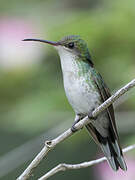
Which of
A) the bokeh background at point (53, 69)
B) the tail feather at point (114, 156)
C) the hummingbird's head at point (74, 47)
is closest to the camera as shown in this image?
the tail feather at point (114, 156)

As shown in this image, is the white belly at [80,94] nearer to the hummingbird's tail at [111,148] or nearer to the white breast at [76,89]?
the white breast at [76,89]

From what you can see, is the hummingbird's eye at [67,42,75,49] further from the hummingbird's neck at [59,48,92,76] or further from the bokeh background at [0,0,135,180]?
the bokeh background at [0,0,135,180]

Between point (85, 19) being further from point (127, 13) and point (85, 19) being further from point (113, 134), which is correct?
point (113, 134)

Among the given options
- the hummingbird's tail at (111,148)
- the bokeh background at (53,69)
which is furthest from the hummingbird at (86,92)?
the bokeh background at (53,69)

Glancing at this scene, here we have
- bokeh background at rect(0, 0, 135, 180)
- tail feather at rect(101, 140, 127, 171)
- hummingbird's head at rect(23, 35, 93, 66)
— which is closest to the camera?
tail feather at rect(101, 140, 127, 171)

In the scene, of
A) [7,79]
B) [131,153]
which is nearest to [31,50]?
[7,79]

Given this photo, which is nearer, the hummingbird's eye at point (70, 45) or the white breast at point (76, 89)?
the white breast at point (76, 89)

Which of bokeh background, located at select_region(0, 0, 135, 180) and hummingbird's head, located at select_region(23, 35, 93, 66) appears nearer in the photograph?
hummingbird's head, located at select_region(23, 35, 93, 66)

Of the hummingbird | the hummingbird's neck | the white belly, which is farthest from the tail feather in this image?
the hummingbird's neck
